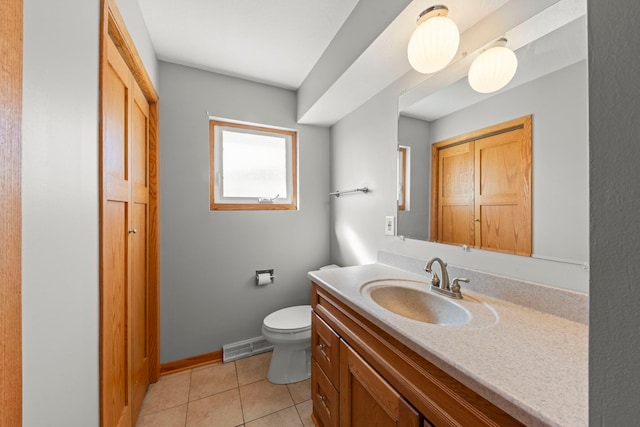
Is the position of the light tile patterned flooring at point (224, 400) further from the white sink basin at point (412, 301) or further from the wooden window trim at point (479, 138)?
the wooden window trim at point (479, 138)

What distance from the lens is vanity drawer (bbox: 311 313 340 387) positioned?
3.56 feet

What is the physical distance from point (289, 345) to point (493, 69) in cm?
188

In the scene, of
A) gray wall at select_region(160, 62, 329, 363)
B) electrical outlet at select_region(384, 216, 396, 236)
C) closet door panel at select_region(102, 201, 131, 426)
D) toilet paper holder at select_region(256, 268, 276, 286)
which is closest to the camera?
closet door panel at select_region(102, 201, 131, 426)

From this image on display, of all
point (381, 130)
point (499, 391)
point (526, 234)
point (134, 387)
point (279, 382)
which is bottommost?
point (279, 382)

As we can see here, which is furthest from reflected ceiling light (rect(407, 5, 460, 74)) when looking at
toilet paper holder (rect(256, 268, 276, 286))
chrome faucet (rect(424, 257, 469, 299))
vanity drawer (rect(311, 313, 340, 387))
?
toilet paper holder (rect(256, 268, 276, 286))

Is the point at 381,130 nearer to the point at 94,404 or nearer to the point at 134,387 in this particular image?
the point at 94,404

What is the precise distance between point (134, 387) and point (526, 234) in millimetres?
2070

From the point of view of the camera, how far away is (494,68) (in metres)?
1.00

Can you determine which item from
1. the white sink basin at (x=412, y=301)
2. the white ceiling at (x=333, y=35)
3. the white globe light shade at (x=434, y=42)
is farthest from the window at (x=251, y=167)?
the white globe light shade at (x=434, y=42)

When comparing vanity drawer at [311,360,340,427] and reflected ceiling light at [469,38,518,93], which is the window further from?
reflected ceiling light at [469,38,518,93]

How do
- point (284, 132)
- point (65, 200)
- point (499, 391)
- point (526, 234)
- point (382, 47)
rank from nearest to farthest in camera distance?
point (499, 391), point (65, 200), point (526, 234), point (382, 47), point (284, 132)

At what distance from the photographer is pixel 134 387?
1335 millimetres
